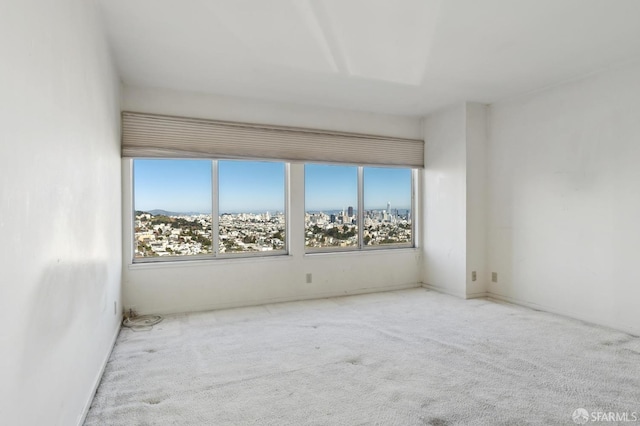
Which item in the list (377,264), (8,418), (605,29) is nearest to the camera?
(8,418)

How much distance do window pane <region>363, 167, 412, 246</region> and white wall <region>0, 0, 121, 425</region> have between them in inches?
135

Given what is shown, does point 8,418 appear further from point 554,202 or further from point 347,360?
point 554,202

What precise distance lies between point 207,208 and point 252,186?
60 centimetres

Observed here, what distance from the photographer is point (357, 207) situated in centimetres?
510

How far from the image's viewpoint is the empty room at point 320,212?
165 cm

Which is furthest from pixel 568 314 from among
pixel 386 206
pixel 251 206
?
pixel 251 206

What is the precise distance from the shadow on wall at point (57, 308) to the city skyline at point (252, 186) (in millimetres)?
1938

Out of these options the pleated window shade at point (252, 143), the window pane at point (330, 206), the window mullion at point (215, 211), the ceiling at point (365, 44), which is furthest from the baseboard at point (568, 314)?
the window mullion at point (215, 211)

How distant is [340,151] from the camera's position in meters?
4.77

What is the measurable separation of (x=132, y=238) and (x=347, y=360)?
2.59 metres

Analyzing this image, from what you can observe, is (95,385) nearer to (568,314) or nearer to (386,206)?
(386,206)

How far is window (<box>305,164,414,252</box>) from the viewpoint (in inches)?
191

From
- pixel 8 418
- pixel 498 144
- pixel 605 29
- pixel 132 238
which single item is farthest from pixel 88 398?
pixel 498 144

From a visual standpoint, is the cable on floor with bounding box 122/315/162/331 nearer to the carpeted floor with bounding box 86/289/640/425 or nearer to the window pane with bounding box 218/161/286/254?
the carpeted floor with bounding box 86/289/640/425
